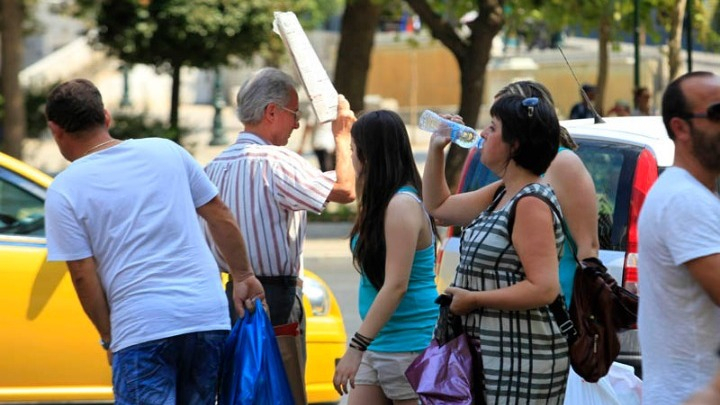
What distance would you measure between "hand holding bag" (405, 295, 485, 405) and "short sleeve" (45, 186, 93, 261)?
1.16 m

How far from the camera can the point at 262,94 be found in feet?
17.5

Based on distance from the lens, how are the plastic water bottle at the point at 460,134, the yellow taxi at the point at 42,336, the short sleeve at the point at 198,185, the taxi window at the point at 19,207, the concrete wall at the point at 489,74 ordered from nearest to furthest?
the short sleeve at the point at 198,185 < the plastic water bottle at the point at 460,134 < the yellow taxi at the point at 42,336 < the taxi window at the point at 19,207 < the concrete wall at the point at 489,74

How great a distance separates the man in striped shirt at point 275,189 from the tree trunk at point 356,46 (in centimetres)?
1457

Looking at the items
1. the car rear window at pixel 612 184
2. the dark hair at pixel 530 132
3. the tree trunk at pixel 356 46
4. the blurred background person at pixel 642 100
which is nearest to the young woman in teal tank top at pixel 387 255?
the dark hair at pixel 530 132

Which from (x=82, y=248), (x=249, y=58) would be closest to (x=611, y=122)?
(x=82, y=248)

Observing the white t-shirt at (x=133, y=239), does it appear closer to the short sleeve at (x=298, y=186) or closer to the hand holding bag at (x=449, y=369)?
the short sleeve at (x=298, y=186)

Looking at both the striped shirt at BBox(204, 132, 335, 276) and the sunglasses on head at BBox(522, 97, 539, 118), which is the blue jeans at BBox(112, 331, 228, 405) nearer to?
the striped shirt at BBox(204, 132, 335, 276)

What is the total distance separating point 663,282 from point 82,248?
198 centimetres

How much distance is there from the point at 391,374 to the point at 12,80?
15240 millimetres

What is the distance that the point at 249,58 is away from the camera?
28.6 meters

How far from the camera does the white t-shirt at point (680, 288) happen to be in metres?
3.30

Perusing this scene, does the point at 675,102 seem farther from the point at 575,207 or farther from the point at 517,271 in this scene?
the point at 575,207

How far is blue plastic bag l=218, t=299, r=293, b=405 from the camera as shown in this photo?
187 inches

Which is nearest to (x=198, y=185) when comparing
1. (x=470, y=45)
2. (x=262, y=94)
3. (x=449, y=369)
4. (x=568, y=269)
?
(x=262, y=94)
